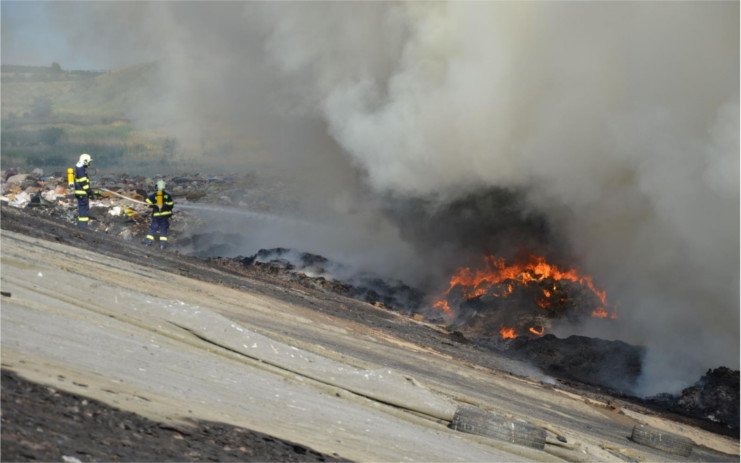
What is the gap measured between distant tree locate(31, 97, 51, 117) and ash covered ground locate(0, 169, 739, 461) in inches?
536

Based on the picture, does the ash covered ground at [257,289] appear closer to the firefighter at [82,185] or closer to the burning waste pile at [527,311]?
the burning waste pile at [527,311]

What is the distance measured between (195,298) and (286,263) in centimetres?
1261

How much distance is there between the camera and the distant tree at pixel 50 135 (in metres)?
46.2

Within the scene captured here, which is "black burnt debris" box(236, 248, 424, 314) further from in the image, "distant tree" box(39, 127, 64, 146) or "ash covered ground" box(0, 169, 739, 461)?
"distant tree" box(39, 127, 64, 146)

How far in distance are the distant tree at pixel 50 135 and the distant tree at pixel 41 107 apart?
184cm

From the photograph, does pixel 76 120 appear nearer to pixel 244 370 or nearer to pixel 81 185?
pixel 81 185

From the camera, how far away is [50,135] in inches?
1836

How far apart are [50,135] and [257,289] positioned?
3309 cm

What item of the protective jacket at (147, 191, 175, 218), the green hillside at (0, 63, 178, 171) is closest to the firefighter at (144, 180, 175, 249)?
the protective jacket at (147, 191, 175, 218)

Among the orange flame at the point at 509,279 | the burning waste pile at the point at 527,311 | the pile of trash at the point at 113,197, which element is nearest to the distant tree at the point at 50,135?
the pile of trash at the point at 113,197

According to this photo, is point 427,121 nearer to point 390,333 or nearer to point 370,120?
point 370,120

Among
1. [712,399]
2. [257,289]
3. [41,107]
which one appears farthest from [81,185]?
[41,107]

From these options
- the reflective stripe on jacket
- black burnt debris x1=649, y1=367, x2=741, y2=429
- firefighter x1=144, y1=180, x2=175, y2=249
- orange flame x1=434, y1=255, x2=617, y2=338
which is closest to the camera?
black burnt debris x1=649, y1=367, x2=741, y2=429

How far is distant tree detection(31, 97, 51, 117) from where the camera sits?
48.9m
